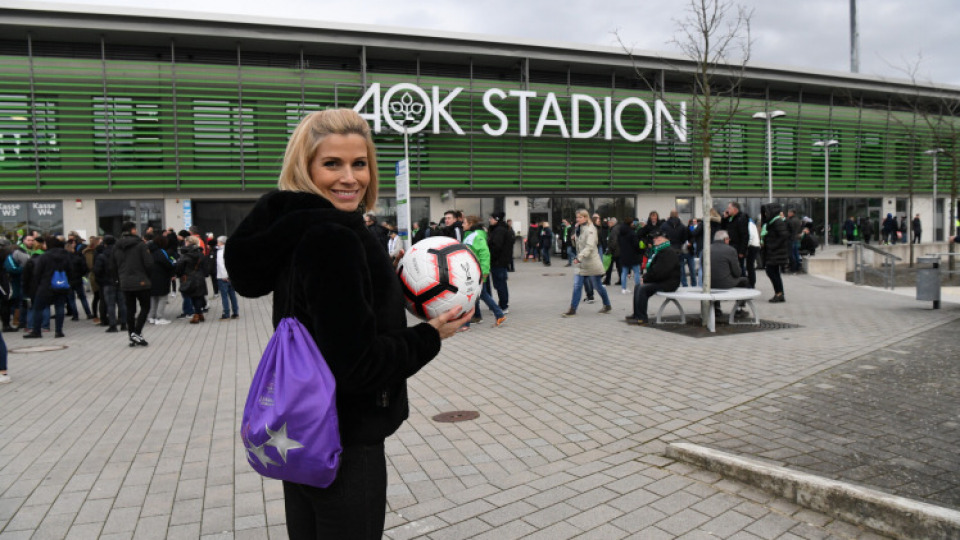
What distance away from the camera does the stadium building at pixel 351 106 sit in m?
23.2

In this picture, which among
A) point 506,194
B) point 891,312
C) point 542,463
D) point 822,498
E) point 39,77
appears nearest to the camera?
point 822,498

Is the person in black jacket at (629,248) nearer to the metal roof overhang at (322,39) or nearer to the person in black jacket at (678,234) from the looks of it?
the person in black jacket at (678,234)

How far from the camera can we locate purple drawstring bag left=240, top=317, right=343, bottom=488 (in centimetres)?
174

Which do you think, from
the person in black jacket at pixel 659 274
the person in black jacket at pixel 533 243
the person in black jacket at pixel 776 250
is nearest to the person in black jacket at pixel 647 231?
the person in black jacket at pixel 776 250

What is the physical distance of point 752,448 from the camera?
4.63 metres

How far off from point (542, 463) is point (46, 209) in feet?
84.3

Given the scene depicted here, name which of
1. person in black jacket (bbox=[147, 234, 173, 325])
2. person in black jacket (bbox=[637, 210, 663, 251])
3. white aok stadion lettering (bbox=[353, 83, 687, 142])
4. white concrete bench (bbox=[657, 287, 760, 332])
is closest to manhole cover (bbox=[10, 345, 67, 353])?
person in black jacket (bbox=[147, 234, 173, 325])

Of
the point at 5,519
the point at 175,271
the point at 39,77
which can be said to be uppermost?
the point at 39,77

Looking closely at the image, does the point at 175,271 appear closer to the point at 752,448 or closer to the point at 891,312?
the point at 752,448

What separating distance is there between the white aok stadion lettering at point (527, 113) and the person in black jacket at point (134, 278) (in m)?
14.9

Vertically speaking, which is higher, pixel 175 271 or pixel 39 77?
pixel 39 77

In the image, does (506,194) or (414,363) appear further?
(506,194)

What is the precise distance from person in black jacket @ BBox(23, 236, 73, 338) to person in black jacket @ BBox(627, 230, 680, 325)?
429 inches

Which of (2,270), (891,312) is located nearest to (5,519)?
(2,270)
